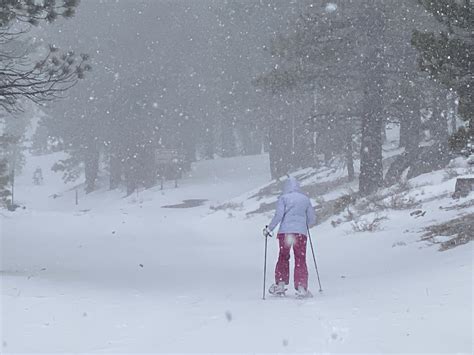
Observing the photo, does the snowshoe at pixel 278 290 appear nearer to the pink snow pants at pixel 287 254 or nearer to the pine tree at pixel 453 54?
the pink snow pants at pixel 287 254

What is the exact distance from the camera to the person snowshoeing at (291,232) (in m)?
9.08

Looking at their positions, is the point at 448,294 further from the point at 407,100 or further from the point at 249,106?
the point at 249,106

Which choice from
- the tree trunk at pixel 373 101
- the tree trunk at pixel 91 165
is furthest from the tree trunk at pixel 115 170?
the tree trunk at pixel 373 101

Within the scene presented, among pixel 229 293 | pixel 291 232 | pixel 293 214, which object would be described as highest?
pixel 293 214

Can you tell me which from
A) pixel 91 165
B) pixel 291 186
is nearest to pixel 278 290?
pixel 291 186

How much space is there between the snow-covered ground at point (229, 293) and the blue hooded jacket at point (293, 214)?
103 cm

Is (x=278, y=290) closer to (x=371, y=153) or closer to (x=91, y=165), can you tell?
(x=371, y=153)

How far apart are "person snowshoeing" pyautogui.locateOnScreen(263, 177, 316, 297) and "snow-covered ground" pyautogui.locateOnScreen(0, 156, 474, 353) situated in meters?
0.39

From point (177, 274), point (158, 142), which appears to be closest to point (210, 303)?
point (177, 274)

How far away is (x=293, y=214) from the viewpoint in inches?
371

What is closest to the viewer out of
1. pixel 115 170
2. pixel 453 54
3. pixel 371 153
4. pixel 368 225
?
pixel 453 54

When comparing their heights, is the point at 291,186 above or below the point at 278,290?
above

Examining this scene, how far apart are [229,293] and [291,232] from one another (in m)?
1.49

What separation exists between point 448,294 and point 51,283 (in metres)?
6.45
